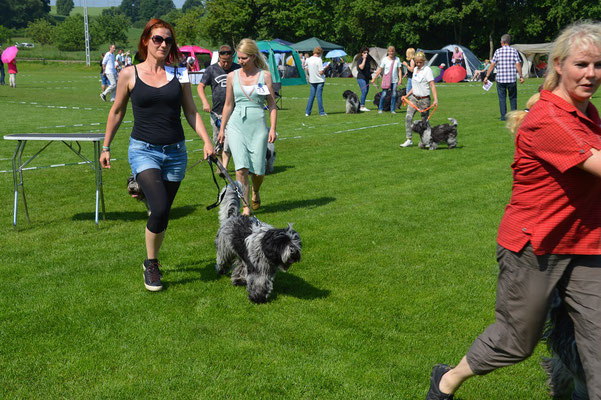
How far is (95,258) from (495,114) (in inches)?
626

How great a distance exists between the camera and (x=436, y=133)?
41.7 feet

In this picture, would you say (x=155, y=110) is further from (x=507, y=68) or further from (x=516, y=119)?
(x=507, y=68)

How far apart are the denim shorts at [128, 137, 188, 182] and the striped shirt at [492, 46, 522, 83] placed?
1339 centimetres

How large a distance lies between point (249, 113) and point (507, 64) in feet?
37.6

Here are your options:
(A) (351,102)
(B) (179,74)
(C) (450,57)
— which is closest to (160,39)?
(B) (179,74)

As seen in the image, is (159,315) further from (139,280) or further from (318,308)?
(318,308)

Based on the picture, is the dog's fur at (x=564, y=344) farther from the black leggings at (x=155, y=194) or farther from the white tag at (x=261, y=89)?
the white tag at (x=261, y=89)

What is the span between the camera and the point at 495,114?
19.0 metres

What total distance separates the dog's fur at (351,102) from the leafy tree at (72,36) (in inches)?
3793

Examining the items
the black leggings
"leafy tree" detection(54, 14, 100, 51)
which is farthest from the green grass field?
"leafy tree" detection(54, 14, 100, 51)

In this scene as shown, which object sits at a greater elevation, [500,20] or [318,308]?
[500,20]

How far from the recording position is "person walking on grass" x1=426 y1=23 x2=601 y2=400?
2467 millimetres

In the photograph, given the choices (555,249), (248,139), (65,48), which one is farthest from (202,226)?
(65,48)

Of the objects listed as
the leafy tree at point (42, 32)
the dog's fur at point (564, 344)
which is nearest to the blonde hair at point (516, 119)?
the dog's fur at point (564, 344)
